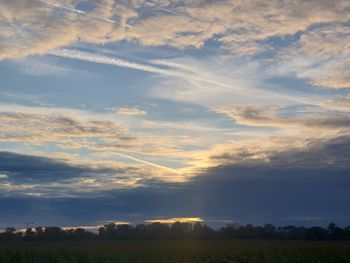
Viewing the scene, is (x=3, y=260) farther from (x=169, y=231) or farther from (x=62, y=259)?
(x=169, y=231)

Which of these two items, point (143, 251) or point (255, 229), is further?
point (255, 229)

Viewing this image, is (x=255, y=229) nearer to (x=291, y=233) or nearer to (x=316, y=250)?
(x=291, y=233)

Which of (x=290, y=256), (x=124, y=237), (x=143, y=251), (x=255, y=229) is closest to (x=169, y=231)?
(x=124, y=237)

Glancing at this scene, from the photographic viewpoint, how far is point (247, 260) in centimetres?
4019

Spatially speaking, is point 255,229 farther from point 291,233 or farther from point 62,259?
point 62,259

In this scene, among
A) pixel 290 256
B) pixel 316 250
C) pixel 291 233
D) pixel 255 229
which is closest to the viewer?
pixel 290 256

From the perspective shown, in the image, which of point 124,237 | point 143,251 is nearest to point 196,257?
point 143,251

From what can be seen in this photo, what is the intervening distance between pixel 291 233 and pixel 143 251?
1733 inches

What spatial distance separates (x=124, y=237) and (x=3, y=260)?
43.8m

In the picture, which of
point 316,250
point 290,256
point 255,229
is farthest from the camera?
point 255,229

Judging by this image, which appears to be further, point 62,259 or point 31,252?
point 31,252

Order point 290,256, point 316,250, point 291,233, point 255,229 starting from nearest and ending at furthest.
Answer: point 290,256 < point 316,250 < point 291,233 < point 255,229

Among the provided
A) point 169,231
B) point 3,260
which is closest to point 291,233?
point 169,231

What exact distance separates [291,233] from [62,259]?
1966 inches
